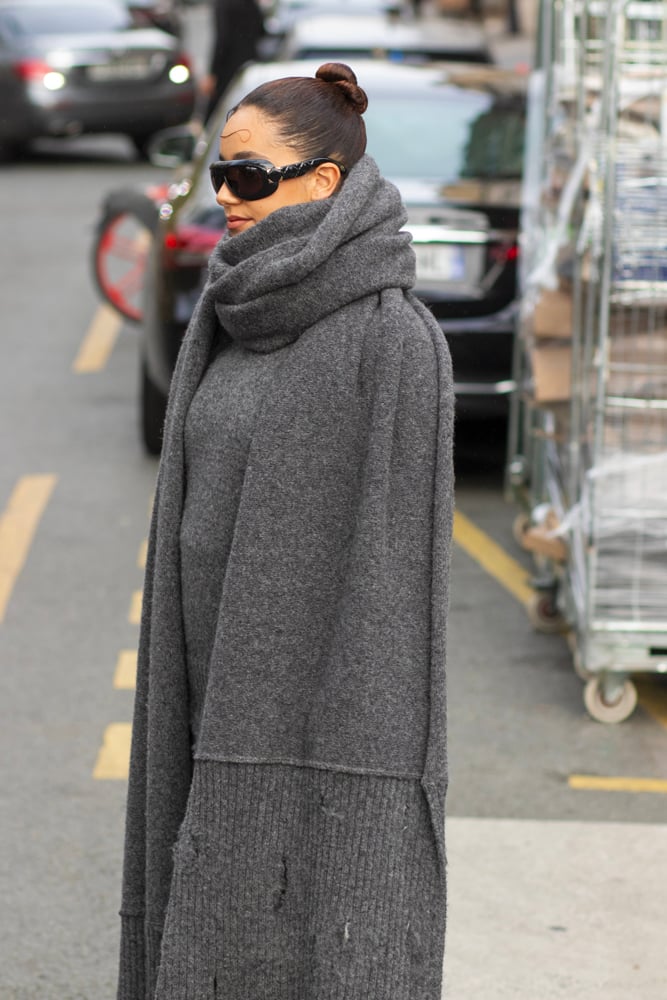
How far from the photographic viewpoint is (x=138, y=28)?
18172mm

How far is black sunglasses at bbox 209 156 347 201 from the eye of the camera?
2299 mm

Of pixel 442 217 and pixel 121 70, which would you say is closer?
pixel 442 217

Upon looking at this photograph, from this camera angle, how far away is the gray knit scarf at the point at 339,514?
2.27 meters

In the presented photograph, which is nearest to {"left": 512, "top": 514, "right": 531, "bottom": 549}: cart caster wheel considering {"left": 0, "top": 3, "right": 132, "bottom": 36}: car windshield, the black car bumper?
the black car bumper

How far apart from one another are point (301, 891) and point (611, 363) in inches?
104

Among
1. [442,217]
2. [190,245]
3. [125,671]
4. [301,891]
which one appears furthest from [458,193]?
[301,891]

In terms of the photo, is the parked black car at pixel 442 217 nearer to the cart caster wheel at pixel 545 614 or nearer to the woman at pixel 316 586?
the cart caster wheel at pixel 545 614

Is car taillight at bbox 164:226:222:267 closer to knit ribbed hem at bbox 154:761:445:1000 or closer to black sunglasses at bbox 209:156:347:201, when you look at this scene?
black sunglasses at bbox 209:156:347:201

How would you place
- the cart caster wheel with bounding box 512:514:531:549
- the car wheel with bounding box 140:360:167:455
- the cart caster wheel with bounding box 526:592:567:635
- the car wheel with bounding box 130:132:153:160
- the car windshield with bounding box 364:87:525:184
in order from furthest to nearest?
1. the car wheel with bounding box 130:132:153:160
2. the car wheel with bounding box 140:360:167:455
3. the car windshield with bounding box 364:87:525:184
4. the cart caster wheel with bounding box 512:514:531:549
5. the cart caster wheel with bounding box 526:592:567:635

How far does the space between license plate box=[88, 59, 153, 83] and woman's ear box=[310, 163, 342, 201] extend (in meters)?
15.7

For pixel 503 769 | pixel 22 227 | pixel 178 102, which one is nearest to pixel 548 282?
pixel 503 769

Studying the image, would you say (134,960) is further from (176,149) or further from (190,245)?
(176,149)

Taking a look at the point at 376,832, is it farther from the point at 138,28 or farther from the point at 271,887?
the point at 138,28

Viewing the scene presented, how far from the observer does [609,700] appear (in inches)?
192
